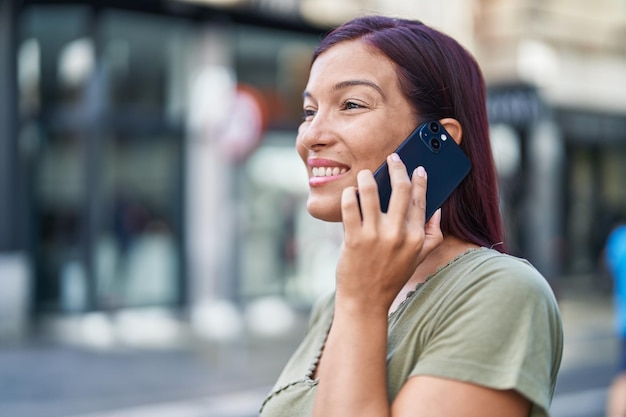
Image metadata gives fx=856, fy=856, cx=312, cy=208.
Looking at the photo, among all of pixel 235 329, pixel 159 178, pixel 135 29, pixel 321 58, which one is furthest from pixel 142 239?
pixel 321 58

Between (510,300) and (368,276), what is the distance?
23 centimetres

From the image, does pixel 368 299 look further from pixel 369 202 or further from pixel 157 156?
pixel 157 156

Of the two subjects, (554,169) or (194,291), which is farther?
(554,169)

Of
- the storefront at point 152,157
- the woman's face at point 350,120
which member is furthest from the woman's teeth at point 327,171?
the storefront at point 152,157

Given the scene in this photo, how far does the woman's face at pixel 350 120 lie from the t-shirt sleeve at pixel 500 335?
33 centimetres

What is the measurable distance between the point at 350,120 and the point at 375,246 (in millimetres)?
316

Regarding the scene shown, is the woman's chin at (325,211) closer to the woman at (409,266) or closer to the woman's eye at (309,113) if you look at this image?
the woman at (409,266)

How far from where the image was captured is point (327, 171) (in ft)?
5.41

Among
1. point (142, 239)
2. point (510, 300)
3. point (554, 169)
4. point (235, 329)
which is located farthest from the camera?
point (554, 169)

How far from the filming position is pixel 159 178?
14500 millimetres

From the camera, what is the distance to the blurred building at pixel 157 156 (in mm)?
13375

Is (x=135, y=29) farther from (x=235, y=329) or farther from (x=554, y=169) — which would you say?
(x=554, y=169)

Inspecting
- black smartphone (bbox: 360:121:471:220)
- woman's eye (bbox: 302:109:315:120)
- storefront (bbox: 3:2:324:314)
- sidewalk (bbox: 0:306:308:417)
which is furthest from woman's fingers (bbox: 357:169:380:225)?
storefront (bbox: 3:2:324:314)

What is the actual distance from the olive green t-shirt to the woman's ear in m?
0.25
